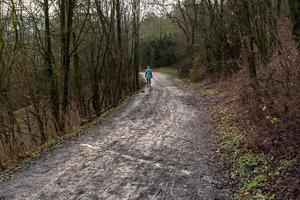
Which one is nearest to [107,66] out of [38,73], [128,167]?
[38,73]

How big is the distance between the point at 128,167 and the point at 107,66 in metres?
16.5

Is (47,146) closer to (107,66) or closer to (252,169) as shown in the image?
(252,169)

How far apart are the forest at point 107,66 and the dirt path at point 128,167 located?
1.35m

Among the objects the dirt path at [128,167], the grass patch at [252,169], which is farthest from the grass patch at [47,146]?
the grass patch at [252,169]

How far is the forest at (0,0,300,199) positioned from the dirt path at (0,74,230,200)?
135cm

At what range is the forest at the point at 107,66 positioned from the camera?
32.0 feet

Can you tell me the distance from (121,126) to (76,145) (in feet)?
11.2

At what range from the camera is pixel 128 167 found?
9.96m

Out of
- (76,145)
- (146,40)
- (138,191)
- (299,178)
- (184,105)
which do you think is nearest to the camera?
(299,178)

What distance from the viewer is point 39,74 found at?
16625 mm

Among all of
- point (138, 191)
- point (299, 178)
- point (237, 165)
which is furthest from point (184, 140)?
point (299, 178)

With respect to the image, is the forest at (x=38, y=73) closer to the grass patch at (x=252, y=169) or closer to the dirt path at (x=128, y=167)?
the dirt path at (x=128, y=167)

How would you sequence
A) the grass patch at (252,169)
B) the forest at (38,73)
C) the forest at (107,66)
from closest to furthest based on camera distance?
the grass patch at (252,169)
the forest at (107,66)
the forest at (38,73)

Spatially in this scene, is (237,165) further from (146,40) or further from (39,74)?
(146,40)
